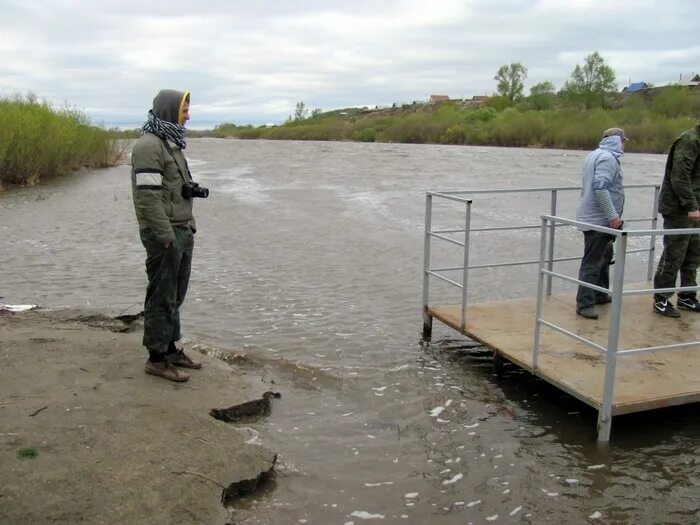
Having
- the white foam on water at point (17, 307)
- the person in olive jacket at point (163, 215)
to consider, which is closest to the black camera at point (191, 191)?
the person in olive jacket at point (163, 215)

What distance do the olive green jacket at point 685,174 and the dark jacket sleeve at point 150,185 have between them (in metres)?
4.57

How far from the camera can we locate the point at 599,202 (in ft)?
21.2

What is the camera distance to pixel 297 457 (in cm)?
478

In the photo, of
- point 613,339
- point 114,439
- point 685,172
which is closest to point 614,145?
point 685,172

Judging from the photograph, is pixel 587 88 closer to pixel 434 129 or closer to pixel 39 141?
pixel 434 129

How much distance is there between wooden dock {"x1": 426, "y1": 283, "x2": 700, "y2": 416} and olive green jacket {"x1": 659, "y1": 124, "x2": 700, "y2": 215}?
1.06 meters

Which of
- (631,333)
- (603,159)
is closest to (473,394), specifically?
(631,333)

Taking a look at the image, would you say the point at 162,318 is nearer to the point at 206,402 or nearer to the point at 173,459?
the point at 206,402

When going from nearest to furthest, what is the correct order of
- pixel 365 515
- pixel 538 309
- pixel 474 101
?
pixel 365 515 → pixel 538 309 → pixel 474 101

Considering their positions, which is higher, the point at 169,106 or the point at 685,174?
the point at 169,106

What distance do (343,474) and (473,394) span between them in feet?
5.93

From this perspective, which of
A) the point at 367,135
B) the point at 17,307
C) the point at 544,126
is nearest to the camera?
the point at 17,307

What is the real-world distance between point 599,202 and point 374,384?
2.61m

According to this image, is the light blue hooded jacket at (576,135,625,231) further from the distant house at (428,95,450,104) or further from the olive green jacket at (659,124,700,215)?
the distant house at (428,95,450,104)
